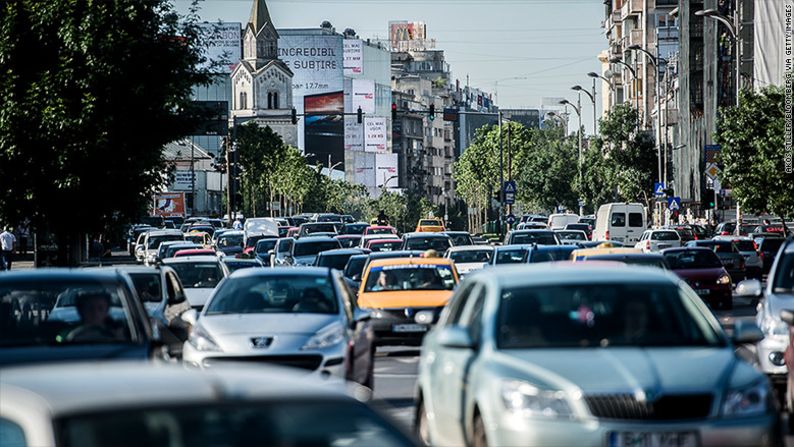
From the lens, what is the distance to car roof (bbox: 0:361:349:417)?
4.97m

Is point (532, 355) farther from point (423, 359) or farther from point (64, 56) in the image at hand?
point (64, 56)

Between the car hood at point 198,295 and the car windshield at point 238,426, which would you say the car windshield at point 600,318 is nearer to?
the car windshield at point 238,426

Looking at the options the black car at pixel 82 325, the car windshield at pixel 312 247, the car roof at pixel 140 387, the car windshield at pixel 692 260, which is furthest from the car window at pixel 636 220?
the car roof at pixel 140 387

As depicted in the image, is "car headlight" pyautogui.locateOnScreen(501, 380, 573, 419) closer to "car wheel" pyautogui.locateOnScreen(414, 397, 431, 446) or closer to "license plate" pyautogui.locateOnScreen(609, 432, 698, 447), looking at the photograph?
"license plate" pyautogui.locateOnScreen(609, 432, 698, 447)

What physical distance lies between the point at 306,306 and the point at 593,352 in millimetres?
7236

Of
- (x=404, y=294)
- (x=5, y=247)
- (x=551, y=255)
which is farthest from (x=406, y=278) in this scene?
(x=5, y=247)

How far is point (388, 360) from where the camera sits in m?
24.0

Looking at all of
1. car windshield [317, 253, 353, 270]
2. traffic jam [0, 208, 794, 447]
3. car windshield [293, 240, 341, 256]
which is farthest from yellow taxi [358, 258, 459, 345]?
car windshield [293, 240, 341, 256]

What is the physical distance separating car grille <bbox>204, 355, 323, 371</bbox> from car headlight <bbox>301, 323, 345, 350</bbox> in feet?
0.41

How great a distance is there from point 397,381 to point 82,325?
320 inches

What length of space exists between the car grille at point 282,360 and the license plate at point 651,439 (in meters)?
6.50

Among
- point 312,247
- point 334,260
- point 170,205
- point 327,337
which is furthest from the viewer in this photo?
point 170,205

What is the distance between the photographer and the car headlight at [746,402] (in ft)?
30.2

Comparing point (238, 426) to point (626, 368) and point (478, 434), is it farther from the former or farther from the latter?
point (478, 434)
